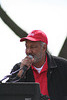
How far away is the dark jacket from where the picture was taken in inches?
79.7

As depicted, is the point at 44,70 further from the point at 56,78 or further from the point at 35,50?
the point at 35,50

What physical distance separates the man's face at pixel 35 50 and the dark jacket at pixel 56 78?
0.54 ft

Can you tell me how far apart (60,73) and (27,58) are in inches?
22.1

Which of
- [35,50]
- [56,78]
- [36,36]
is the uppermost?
[36,36]

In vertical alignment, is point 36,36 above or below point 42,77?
above

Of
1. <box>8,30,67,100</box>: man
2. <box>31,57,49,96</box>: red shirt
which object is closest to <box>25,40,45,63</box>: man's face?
<box>8,30,67,100</box>: man

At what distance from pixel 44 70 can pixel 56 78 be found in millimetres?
144

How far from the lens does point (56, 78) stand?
2109mm

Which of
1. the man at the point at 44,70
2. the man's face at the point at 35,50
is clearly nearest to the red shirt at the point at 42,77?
the man at the point at 44,70

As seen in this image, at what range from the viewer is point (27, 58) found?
5.63 ft

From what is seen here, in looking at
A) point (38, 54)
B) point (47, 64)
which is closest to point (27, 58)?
point (38, 54)

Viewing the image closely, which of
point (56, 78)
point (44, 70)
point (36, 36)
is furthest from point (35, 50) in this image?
point (56, 78)

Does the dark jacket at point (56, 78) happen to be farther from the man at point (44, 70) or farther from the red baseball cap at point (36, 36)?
the red baseball cap at point (36, 36)

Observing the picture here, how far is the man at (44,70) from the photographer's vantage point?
2020 mm
